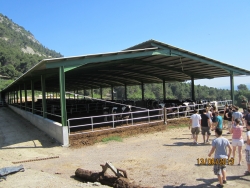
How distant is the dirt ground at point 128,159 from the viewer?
5.68m

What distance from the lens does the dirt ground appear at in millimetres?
5684

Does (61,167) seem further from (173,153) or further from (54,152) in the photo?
(173,153)

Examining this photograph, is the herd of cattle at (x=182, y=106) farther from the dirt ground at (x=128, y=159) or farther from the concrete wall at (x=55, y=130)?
the concrete wall at (x=55, y=130)

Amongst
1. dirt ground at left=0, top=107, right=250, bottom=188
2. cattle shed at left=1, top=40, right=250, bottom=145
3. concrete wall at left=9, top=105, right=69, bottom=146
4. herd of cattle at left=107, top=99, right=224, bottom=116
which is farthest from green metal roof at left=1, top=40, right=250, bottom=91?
dirt ground at left=0, top=107, right=250, bottom=188

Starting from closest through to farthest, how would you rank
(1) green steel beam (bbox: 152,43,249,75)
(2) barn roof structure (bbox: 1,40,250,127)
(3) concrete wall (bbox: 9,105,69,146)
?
(3) concrete wall (bbox: 9,105,69,146) < (2) barn roof structure (bbox: 1,40,250,127) < (1) green steel beam (bbox: 152,43,249,75)

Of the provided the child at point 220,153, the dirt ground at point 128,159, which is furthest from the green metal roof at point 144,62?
the child at point 220,153

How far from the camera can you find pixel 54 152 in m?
9.11

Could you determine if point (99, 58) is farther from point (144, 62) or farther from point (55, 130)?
point (144, 62)

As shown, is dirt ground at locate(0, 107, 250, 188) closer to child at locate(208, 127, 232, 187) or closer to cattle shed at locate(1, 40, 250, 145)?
child at locate(208, 127, 232, 187)

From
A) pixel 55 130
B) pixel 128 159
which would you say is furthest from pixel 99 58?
pixel 128 159

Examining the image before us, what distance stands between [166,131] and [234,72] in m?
9.43

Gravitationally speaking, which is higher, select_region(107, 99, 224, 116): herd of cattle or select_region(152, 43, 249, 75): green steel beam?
select_region(152, 43, 249, 75): green steel beam

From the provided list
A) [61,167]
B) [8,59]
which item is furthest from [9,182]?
[8,59]

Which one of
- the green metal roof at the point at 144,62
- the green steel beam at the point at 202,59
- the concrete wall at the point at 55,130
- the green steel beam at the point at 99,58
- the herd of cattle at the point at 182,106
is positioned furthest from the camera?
the herd of cattle at the point at 182,106
